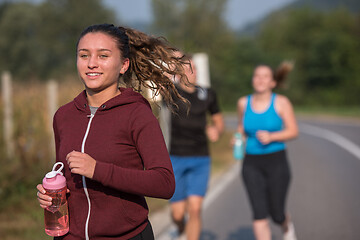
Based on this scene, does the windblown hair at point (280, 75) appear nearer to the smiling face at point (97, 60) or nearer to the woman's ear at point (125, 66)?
the woman's ear at point (125, 66)

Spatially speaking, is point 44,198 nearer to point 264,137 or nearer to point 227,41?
point 264,137

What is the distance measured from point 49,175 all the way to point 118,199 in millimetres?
316

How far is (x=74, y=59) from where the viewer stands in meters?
35.3

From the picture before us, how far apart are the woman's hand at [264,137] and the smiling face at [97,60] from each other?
118 inches

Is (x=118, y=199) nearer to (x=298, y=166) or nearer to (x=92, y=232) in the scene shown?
(x=92, y=232)

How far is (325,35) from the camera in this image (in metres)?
68.7

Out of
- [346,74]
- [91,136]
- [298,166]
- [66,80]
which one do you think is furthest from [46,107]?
[346,74]

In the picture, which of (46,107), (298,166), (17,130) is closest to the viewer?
(17,130)

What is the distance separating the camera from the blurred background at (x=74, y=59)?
8.38m

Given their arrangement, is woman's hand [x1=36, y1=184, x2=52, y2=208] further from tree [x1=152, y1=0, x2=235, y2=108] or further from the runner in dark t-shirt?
tree [x1=152, y1=0, x2=235, y2=108]

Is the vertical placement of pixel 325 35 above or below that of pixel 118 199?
above

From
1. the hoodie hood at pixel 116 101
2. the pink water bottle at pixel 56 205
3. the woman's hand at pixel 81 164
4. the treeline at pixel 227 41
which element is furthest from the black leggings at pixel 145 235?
the treeline at pixel 227 41

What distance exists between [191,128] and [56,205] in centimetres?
340

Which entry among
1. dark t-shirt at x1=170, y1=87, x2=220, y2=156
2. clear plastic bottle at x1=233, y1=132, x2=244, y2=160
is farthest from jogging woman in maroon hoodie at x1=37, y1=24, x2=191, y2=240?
clear plastic bottle at x1=233, y1=132, x2=244, y2=160
